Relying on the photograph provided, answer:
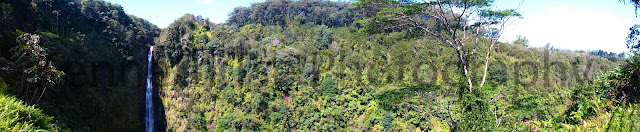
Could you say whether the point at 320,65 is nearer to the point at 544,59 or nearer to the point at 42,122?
the point at 544,59

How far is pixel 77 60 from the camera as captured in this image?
16422 millimetres

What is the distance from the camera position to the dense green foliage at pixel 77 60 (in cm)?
1018

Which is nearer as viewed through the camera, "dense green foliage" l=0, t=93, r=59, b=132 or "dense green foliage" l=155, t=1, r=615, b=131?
"dense green foliage" l=0, t=93, r=59, b=132

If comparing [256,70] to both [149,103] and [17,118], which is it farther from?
[17,118]

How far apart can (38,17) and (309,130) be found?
51.2 feet

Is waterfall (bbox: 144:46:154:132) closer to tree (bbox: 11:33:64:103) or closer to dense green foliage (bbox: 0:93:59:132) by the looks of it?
tree (bbox: 11:33:64:103)

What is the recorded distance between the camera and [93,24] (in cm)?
1923

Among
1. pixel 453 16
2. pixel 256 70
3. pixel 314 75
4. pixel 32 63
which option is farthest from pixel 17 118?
pixel 256 70

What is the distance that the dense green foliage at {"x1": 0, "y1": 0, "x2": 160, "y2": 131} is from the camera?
1018 centimetres

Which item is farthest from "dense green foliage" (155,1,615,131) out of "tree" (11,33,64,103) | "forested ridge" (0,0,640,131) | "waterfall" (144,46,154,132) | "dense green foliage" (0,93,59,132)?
"dense green foliage" (0,93,59,132)

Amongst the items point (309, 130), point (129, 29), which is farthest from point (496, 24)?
point (129, 29)

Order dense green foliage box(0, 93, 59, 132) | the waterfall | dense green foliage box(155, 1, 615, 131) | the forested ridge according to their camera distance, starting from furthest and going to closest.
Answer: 1. the waterfall
2. dense green foliage box(155, 1, 615, 131)
3. the forested ridge
4. dense green foliage box(0, 93, 59, 132)

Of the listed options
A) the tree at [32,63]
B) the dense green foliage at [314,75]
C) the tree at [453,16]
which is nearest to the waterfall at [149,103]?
the dense green foliage at [314,75]

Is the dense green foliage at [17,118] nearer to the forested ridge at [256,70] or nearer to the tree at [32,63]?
A: the tree at [32,63]
